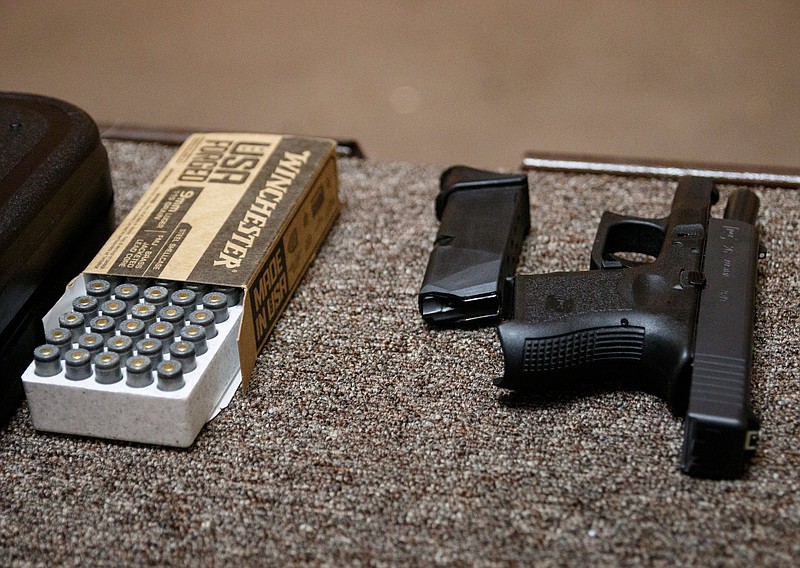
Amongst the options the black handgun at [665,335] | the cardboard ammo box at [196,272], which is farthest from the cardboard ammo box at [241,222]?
the black handgun at [665,335]

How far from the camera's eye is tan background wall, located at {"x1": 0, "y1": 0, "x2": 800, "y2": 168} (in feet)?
6.72

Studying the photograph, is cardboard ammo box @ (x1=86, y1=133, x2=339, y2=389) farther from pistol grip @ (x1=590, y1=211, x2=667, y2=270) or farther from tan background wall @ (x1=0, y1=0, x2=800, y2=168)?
tan background wall @ (x1=0, y1=0, x2=800, y2=168)

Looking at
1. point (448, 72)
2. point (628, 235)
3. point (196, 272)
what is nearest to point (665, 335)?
point (628, 235)

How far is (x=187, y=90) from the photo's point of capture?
2.24m

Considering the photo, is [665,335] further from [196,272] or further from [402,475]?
[196,272]

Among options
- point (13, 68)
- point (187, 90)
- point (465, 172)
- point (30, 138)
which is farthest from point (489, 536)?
point (13, 68)

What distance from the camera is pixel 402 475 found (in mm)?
855

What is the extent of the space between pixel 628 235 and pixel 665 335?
23 centimetres

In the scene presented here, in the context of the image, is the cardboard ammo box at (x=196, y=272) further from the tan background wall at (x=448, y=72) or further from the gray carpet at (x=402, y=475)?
the tan background wall at (x=448, y=72)

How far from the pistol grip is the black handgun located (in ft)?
0.19

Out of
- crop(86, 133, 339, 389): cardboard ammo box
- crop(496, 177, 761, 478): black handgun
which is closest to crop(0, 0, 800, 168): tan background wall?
crop(86, 133, 339, 389): cardboard ammo box

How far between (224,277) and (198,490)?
22 cm

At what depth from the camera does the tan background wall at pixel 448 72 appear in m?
2.05

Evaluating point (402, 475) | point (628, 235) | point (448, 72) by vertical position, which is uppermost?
point (628, 235)
